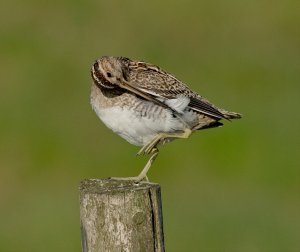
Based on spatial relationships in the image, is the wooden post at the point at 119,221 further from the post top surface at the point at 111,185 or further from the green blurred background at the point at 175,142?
the green blurred background at the point at 175,142

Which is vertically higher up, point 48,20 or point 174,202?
point 48,20

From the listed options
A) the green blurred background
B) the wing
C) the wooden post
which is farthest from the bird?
the green blurred background

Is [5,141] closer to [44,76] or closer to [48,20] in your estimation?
[44,76]

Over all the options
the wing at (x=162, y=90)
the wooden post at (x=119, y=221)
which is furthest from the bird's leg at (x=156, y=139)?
the wooden post at (x=119, y=221)

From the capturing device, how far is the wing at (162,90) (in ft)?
35.6

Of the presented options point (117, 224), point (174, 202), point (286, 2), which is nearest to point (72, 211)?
point (174, 202)

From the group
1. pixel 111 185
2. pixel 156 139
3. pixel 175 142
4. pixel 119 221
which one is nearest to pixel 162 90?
pixel 156 139

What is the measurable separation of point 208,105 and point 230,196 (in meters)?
5.18

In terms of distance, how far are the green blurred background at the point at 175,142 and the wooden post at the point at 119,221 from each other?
21.0ft

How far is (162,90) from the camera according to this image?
11.0 m

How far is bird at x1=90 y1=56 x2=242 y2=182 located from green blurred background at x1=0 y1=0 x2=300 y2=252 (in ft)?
12.7

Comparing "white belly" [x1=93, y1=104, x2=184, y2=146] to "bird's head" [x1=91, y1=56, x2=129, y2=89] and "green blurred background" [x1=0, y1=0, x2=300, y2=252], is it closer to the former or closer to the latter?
"bird's head" [x1=91, y1=56, x2=129, y2=89]

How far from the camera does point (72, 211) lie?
15.5 meters

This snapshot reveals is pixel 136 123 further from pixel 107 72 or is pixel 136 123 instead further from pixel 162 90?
pixel 162 90
